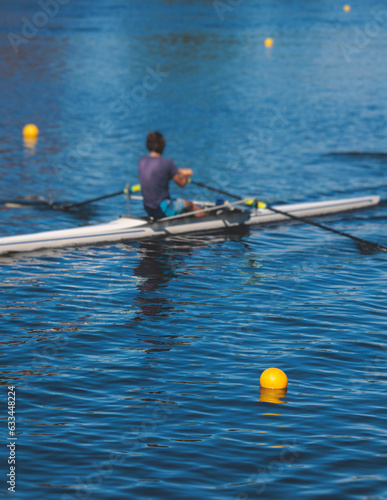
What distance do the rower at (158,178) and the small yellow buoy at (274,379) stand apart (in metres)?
6.51

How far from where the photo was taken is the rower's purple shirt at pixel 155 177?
52.4 ft

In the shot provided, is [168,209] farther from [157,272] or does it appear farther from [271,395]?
[271,395]

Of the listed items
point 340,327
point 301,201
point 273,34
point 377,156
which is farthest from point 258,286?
point 273,34

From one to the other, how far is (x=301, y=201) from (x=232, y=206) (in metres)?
3.59

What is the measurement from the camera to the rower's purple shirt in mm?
15977

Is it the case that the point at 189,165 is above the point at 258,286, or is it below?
above

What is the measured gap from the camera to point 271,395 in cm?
1005

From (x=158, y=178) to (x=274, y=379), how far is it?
693cm

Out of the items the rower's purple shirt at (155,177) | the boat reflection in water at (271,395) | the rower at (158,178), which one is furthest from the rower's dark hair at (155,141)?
the boat reflection in water at (271,395)

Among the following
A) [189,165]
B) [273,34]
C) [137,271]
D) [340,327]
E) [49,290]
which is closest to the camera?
[340,327]

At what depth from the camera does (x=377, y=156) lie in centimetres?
2677

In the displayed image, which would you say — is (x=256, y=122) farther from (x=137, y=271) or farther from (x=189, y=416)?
(x=189, y=416)

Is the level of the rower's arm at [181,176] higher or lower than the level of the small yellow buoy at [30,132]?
lower

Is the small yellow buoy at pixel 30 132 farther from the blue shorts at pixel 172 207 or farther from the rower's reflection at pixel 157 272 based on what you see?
the rower's reflection at pixel 157 272
